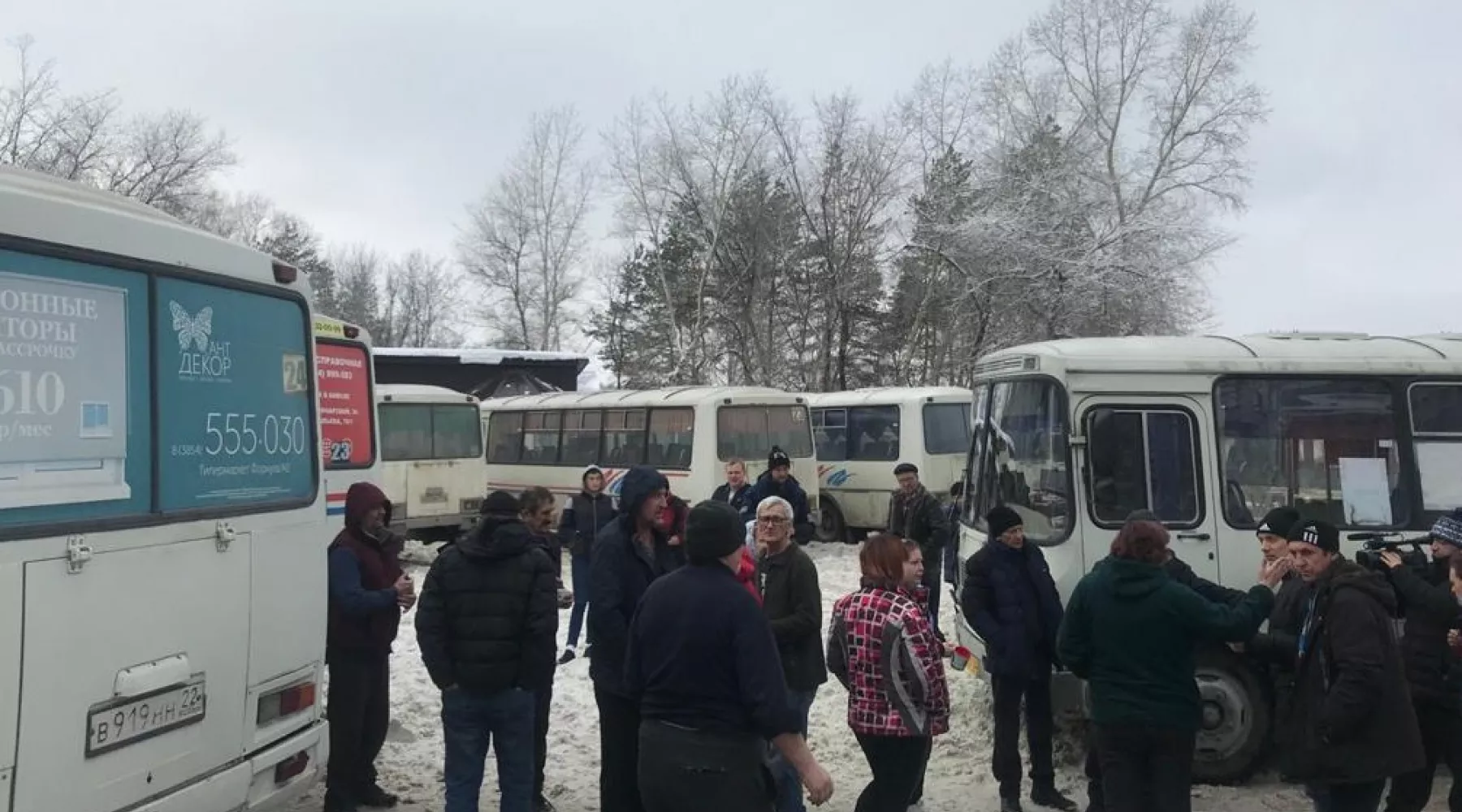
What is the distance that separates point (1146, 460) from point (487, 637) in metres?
4.51

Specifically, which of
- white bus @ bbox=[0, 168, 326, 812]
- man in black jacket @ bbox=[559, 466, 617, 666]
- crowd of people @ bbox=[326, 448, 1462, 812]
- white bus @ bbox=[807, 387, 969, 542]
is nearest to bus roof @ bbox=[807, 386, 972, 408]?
white bus @ bbox=[807, 387, 969, 542]

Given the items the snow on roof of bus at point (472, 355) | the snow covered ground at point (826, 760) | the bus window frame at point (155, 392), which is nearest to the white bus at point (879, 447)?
the snow on roof of bus at point (472, 355)

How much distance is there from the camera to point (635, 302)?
48688 mm

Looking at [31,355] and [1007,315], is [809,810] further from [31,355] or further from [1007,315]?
[1007,315]

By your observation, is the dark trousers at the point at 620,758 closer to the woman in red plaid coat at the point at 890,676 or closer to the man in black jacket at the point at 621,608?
the man in black jacket at the point at 621,608

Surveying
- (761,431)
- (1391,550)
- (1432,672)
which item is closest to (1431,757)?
(1432,672)

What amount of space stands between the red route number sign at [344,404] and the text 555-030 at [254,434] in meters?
5.72

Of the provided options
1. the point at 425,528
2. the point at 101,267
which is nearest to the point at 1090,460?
the point at 101,267

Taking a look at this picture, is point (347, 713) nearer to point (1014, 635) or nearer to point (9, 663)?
point (9, 663)

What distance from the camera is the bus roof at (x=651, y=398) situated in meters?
18.4

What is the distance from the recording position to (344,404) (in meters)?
11.1

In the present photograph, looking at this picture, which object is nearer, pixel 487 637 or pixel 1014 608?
pixel 487 637

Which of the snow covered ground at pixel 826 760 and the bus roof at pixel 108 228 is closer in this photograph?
the bus roof at pixel 108 228

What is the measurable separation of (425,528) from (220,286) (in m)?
14.1
